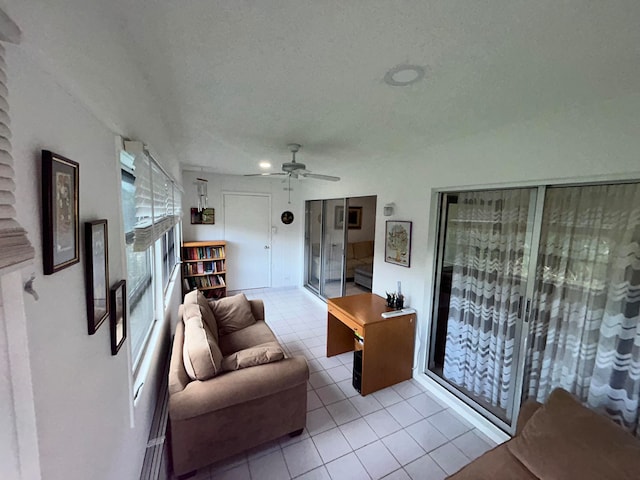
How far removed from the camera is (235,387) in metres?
1.74

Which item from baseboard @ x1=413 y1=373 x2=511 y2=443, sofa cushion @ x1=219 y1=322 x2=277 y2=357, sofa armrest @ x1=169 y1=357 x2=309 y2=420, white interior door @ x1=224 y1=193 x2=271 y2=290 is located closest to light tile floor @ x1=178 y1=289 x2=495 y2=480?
baseboard @ x1=413 y1=373 x2=511 y2=443

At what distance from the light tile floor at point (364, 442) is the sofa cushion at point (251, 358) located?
2.21 feet

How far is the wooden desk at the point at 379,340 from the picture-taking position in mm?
2547

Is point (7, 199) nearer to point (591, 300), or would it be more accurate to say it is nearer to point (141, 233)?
point (141, 233)

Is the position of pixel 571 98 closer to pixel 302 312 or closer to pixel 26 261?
pixel 26 261

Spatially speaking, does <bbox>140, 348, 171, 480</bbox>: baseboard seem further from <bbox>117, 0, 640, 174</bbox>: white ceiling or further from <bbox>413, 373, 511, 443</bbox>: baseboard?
<bbox>413, 373, 511, 443</bbox>: baseboard

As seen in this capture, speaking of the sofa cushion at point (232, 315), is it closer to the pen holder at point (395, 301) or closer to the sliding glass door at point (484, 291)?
the pen holder at point (395, 301)

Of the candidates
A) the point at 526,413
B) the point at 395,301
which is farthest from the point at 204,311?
the point at 526,413

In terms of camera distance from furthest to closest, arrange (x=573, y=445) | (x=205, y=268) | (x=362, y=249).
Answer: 1. (x=362, y=249)
2. (x=205, y=268)
3. (x=573, y=445)

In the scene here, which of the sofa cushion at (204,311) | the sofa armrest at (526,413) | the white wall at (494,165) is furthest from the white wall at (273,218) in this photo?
the sofa armrest at (526,413)

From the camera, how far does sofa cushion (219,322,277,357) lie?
8.55ft

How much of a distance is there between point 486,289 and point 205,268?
432 centimetres

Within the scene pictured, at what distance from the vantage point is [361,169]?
361cm

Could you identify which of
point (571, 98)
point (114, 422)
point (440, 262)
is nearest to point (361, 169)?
point (440, 262)
